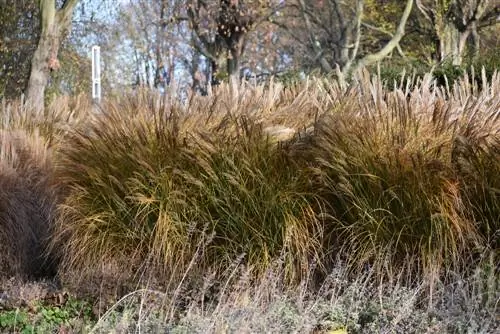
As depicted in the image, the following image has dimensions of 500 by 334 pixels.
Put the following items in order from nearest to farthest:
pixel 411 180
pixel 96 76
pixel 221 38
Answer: pixel 411 180
pixel 96 76
pixel 221 38

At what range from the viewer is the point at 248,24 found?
1705cm

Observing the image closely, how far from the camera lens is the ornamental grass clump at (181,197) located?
4742 millimetres

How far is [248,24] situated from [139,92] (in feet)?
38.2

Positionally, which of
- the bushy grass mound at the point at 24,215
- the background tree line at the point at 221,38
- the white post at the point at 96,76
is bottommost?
the bushy grass mound at the point at 24,215

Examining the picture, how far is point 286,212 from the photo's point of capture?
4.71m

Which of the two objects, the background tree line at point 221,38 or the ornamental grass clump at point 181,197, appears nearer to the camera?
the ornamental grass clump at point 181,197

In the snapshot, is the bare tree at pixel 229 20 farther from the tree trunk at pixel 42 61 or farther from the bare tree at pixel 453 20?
the bare tree at pixel 453 20

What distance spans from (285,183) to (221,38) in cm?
1325

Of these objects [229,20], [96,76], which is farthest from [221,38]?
[96,76]

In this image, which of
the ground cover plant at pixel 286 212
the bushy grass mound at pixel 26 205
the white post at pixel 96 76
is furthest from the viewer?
the white post at pixel 96 76

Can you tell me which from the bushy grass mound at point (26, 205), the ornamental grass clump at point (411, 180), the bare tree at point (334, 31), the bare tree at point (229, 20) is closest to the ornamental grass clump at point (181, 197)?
the ornamental grass clump at point (411, 180)

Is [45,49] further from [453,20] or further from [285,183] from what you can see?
[453,20]

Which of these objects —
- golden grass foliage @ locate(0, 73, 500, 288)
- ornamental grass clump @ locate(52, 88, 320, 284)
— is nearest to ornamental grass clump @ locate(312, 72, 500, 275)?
golden grass foliage @ locate(0, 73, 500, 288)

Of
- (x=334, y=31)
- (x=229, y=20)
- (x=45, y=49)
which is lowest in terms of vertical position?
(x=45, y=49)
